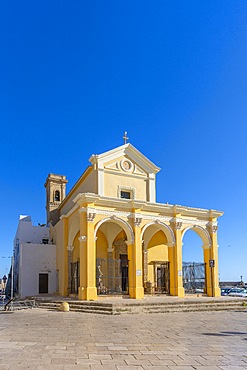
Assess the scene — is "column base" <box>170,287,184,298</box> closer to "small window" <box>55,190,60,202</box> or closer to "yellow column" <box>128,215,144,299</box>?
"yellow column" <box>128,215,144,299</box>

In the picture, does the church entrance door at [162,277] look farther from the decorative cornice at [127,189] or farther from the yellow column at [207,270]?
the decorative cornice at [127,189]

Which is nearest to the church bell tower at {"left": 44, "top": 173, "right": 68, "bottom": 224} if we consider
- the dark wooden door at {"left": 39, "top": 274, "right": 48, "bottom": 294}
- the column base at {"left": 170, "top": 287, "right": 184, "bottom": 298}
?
the dark wooden door at {"left": 39, "top": 274, "right": 48, "bottom": 294}

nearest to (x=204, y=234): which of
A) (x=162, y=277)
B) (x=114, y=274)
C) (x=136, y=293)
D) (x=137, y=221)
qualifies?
(x=162, y=277)

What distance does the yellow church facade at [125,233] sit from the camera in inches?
793

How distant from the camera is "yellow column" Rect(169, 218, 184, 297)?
22.0 meters

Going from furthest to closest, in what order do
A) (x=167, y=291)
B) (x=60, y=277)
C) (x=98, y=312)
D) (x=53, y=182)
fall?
1. (x=53, y=182)
2. (x=60, y=277)
3. (x=167, y=291)
4. (x=98, y=312)

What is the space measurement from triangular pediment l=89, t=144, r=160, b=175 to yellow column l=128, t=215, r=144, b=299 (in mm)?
4650

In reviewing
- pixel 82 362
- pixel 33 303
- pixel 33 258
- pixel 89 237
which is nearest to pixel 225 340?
pixel 82 362

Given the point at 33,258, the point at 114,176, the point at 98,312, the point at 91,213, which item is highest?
the point at 114,176

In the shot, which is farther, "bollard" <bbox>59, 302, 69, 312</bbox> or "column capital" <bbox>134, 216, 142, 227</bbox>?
"column capital" <bbox>134, 216, 142, 227</bbox>

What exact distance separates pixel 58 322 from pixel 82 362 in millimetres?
6376

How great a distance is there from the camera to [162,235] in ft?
87.6

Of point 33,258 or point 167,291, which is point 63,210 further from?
point 167,291

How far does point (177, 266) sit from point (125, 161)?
7404 mm
